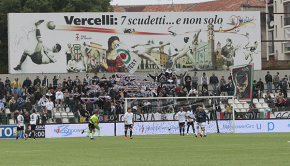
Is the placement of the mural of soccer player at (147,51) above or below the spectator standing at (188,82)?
above

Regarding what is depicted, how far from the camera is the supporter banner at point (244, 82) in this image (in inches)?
1578

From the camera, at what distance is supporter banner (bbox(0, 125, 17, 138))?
4091 centimetres

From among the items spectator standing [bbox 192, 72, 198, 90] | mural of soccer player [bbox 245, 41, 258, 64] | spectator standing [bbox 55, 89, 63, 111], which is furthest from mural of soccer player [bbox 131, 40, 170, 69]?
spectator standing [bbox 55, 89, 63, 111]

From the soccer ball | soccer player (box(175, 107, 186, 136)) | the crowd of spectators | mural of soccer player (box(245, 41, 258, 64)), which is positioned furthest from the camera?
mural of soccer player (box(245, 41, 258, 64))

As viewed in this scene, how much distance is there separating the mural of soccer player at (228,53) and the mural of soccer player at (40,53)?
1382 cm

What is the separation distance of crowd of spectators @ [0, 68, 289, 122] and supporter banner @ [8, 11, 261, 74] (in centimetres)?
232

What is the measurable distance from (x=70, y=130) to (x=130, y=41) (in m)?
12.5

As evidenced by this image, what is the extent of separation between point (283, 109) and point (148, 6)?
231 feet

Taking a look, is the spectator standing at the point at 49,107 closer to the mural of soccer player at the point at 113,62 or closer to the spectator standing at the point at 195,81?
the mural of soccer player at the point at 113,62

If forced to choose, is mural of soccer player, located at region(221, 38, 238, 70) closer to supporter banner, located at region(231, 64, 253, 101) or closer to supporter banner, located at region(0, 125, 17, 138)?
supporter banner, located at region(231, 64, 253, 101)

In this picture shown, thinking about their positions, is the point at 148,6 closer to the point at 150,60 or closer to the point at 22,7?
the point at 22,7

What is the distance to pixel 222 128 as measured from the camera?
43.4 meters

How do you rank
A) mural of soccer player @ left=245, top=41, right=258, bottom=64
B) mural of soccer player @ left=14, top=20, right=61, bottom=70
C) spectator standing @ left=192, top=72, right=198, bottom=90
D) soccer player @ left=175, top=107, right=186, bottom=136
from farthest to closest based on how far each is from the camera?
mural of soccer player @ left=245, top=41, right=258, bottom=64
mural of soccer player @ left=14, top=20, right=61, bottom=70
spectator standing @ left=192, top=72, right=198, bottom=90
soccer player @ left=175, top=107, right=186, bottom=136

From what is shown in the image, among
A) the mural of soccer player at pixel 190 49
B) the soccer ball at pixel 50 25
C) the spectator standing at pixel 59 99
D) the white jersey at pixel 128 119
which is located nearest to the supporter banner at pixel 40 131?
the spectator standing at pixel 59 99
